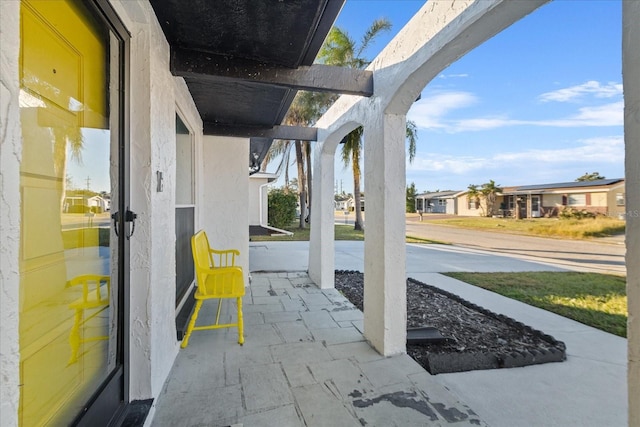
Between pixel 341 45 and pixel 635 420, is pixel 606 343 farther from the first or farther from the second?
pixel 341 45

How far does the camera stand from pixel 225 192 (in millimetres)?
4684

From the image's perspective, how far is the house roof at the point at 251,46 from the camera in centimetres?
179

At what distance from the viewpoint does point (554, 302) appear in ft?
13.5

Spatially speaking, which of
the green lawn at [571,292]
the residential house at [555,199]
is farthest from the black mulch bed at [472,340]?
the residential house at [555,199]

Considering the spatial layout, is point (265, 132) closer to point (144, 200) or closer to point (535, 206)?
point (144, 200)

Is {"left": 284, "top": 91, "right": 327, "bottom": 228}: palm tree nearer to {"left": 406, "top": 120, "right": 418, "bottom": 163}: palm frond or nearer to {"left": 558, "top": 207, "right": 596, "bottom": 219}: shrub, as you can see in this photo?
{"left": 406, "top": 120, "right": 418, "bottom": 163}: palm frond

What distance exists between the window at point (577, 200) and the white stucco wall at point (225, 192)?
26.1 meters

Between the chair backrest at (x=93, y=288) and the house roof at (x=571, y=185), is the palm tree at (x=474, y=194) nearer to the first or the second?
the house roof at (x=571, y=185)

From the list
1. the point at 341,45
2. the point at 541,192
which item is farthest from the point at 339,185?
the point at 341,45

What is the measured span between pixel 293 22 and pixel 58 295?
201 centimetres

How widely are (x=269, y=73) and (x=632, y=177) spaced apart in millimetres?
2377

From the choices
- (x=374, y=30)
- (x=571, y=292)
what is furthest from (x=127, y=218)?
(x=374, y=30)

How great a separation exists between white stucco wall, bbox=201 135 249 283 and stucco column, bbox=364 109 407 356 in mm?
2760

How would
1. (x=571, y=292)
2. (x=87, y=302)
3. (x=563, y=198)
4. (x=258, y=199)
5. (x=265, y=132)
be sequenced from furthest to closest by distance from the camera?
(x=563, y=198)
(x=258, y=199)
(x=571, y=292)
(x=265, y=132)
(x=87, y=302)
